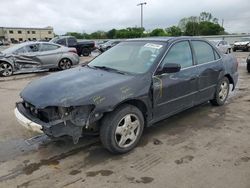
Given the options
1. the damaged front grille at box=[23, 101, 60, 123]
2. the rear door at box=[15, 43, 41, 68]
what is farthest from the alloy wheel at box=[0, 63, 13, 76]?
the damaged front grille at box=[23, 101, 60, 123]

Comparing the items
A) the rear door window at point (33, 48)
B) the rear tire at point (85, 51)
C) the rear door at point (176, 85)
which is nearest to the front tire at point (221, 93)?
the rear door at point (176, 85)

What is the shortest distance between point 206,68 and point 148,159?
2.40m

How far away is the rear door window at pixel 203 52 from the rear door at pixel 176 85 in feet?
0.73

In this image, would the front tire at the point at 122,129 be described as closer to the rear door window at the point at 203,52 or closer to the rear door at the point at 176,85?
the rear door at the point at 176,85

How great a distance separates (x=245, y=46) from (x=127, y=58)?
85.6ft

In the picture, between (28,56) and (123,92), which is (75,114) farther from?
(28,56)

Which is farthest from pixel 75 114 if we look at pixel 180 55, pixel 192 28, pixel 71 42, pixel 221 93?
pixel 192 28

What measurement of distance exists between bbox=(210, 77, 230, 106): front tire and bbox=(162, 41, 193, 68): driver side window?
1230mm

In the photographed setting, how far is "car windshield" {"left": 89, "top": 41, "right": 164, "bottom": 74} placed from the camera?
4484 mm

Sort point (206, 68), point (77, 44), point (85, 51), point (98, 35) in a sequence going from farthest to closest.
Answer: point (98, 35)
point (85, 51)
point (77, 44)
point (206, 68)

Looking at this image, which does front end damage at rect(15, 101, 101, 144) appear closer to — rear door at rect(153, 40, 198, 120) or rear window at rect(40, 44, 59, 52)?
rear door at rect(153, 40, 198, 120)

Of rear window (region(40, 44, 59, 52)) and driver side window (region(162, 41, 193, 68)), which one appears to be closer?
driver side window (region(162, 41, 193, 68))

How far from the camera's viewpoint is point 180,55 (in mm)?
4961

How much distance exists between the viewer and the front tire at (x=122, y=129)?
3.79 metres
